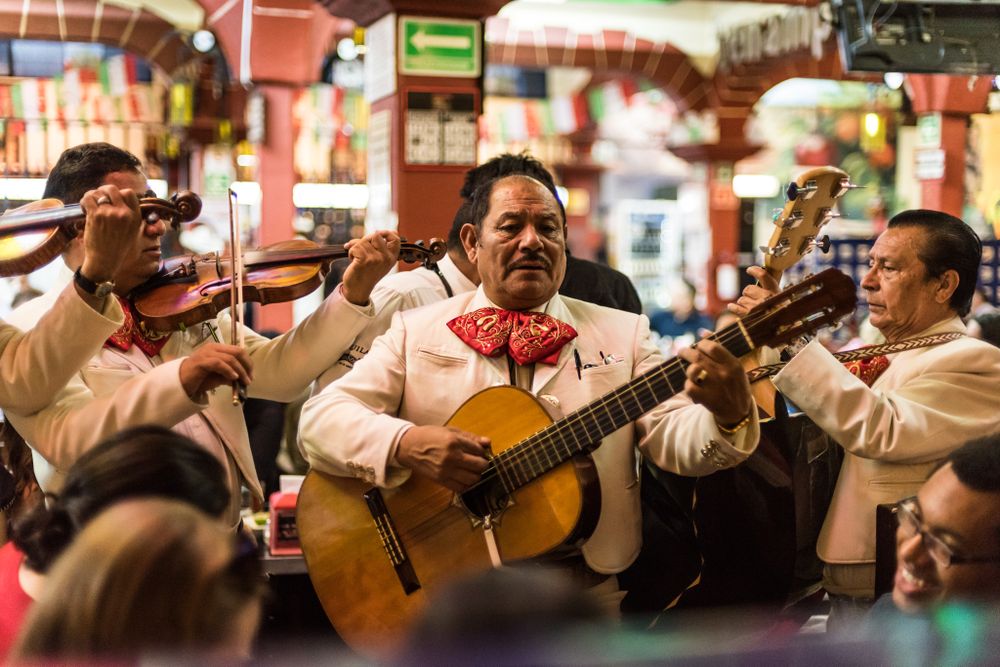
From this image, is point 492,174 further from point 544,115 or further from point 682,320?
point 544,115

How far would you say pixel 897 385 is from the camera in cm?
255

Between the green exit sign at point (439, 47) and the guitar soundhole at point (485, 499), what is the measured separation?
3311 mm

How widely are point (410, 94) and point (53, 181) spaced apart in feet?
9.83

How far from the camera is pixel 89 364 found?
251 cm

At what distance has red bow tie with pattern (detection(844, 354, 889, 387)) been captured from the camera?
266 centimetres

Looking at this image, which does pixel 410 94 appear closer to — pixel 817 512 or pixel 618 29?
pixel 817 512

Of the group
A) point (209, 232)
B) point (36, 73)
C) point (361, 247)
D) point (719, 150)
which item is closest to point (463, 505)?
point (361, 247)

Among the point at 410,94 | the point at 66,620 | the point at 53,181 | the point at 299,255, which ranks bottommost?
the point at 66,620

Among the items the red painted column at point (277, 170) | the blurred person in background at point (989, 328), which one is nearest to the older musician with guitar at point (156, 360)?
the blurred person in background at point (989, 328)

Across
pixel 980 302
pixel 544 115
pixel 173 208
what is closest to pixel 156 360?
pixel 173 208

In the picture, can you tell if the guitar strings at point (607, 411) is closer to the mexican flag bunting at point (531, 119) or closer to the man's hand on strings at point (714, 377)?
the man's hand on strings at point (714, 377)

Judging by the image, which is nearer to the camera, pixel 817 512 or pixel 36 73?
pixel 817 512

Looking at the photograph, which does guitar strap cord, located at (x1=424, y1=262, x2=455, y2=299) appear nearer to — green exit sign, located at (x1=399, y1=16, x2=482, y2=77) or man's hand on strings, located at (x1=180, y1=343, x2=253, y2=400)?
man's hand on strings, located at (x1=180, y1=343, x2=253, y2=400)

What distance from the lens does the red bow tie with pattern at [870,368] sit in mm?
2662
